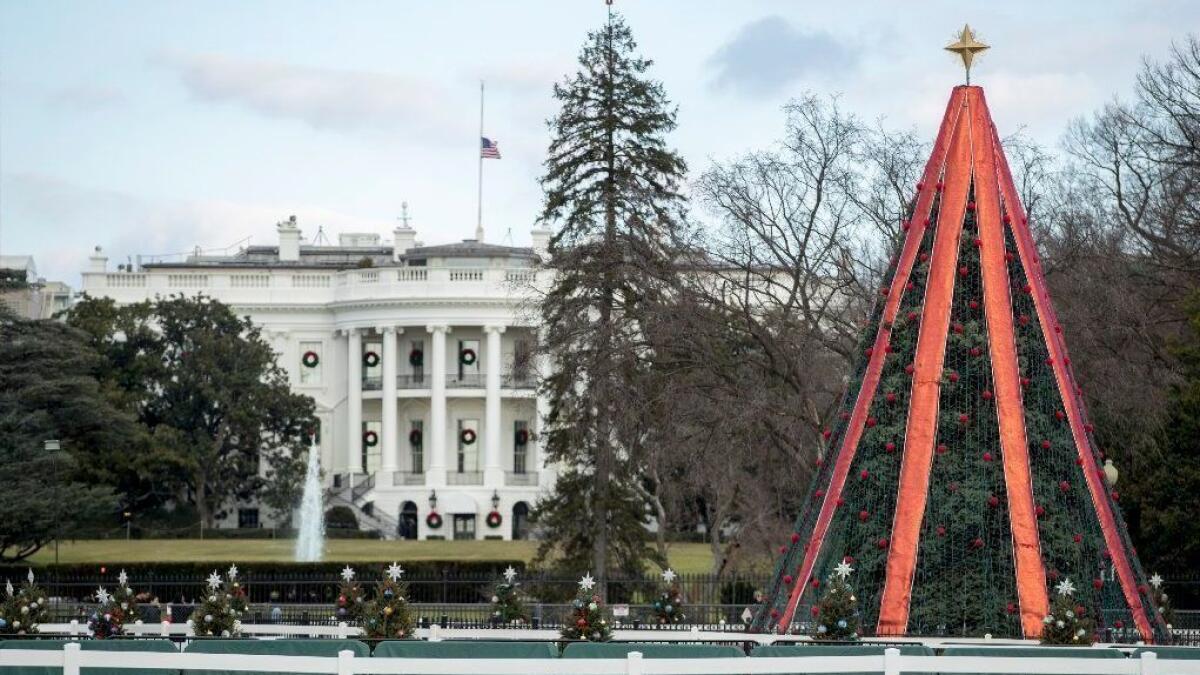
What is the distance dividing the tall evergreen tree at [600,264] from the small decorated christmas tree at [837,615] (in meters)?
24.8

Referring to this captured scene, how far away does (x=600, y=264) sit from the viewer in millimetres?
44688

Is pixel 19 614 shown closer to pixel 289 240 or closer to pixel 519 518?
pixel 519 518

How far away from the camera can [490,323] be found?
9569 centimetres

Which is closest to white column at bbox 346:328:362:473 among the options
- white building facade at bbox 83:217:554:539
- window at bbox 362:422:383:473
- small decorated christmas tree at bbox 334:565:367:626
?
white building facade at bbox 83:217:554:539

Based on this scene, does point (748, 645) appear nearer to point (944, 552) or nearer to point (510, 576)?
point (944, 552)

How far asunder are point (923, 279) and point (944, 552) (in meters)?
2.66

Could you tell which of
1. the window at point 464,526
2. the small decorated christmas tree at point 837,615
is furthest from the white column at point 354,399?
the small decorated christmas tree at point 837,615

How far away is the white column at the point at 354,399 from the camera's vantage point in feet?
315

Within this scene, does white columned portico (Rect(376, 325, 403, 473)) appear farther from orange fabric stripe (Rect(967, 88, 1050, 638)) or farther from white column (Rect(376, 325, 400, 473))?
orange fabric stripe (Rect(967, 88, 1050, 638))

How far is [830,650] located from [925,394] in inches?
194

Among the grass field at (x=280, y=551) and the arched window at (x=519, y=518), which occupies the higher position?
the arched window at (x=519, y=518)

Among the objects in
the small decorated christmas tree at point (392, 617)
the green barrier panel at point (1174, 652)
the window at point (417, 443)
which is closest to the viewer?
the green barrier panel at point (1174, 652)

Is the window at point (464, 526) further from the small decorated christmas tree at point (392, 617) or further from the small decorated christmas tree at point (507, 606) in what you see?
the small decorated christmas tree at point (392, 617)

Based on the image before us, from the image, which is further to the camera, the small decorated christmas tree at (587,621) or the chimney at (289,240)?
the chimney at (289,240)
